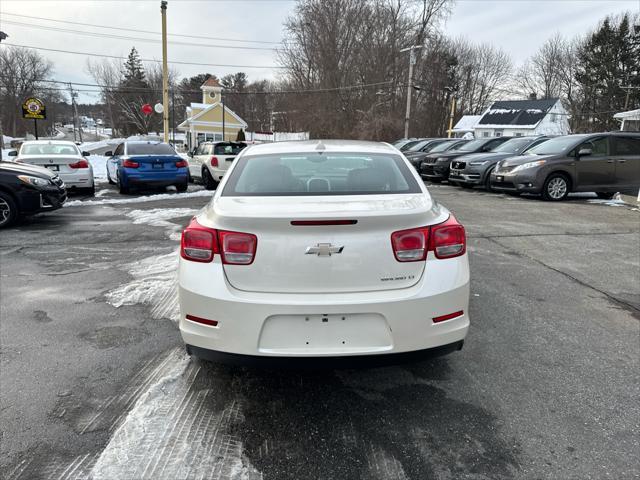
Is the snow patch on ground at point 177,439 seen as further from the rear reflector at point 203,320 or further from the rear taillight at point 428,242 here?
the rear taillight at point 428,242

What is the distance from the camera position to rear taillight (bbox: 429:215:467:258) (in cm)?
258

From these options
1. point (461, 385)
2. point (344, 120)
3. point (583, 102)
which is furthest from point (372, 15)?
point (461, 385)

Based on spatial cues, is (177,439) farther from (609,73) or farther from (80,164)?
(609,73)

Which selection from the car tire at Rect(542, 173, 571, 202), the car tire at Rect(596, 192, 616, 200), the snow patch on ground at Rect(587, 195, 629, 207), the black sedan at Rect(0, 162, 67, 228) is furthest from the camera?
the car tire at Rect(596, 192, 616, 200)

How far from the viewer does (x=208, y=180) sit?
47.6 feet

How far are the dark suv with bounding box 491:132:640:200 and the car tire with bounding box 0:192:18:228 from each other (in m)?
11.2

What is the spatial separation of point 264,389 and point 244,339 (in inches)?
26.5

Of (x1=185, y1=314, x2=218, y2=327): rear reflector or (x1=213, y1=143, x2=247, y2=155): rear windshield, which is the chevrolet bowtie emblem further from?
(x1=213, y1=143, x2=247, y2=155): rear windshield

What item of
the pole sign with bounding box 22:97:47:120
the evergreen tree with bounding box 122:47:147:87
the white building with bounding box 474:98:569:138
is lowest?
the pole sign with bounding box 22:97:47:120

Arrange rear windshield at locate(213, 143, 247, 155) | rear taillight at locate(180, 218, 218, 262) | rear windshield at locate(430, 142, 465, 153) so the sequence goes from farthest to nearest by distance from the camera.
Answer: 1. rear windshield at locate(430, 142, 465, 153)
2. rear windshield at locate(213, 143, 247, 155)
3. rear taillight at locate(180, 218, 218, 262)

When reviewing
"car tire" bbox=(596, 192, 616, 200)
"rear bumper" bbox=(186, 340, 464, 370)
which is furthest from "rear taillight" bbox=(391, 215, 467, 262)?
"car tire" bbox=(596, 192, 616, 200)

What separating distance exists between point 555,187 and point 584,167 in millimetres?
881

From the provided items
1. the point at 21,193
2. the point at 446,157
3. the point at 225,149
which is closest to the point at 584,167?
the point at 446,157

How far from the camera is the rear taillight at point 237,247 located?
2.45 metres
